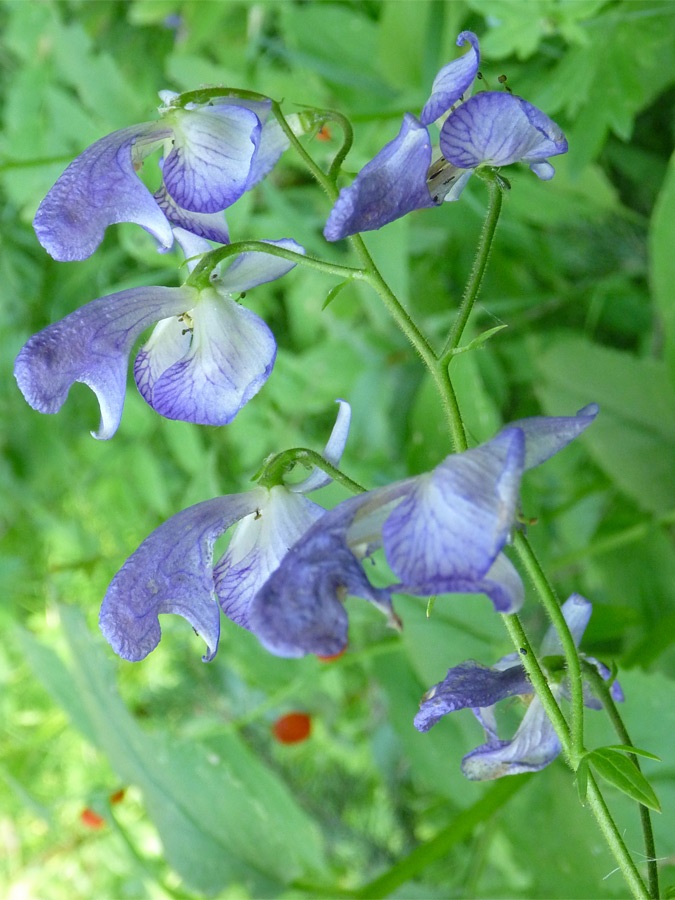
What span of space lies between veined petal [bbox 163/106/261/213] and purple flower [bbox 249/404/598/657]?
11cm

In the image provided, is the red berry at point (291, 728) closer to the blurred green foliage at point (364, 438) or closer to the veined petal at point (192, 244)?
the blurred green foliage at point (364, 438)

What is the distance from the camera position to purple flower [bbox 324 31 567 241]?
8.4 inches

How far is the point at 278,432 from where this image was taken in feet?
2.27

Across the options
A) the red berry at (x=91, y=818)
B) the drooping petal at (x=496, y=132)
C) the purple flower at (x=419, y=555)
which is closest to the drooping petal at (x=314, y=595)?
the purple flower at (x=419, y=555)

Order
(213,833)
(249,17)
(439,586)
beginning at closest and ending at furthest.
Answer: (439,586) → (213,833) → (249,17)

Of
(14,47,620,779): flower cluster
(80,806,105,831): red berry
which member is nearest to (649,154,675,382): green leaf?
(14,47,620,779): flower cluster

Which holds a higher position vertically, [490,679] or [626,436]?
[490,679]

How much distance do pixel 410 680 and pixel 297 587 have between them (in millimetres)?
492

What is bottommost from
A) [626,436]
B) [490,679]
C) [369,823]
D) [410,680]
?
[369,823]

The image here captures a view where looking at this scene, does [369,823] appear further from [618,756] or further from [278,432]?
[618,756]

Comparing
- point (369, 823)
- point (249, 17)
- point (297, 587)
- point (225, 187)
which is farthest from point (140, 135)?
point (369, 823)

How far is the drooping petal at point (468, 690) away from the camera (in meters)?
0.23

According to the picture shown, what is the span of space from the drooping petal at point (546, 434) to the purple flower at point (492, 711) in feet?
0.22

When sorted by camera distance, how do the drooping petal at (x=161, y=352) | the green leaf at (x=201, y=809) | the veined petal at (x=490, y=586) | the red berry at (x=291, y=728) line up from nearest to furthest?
1. the veined petal at (x=490, y=586)
2. the drooping petal at (x=161, y=352)
3. the green leaf at (x=201, y=809)
4. the red berry at (x=291, y=728)
